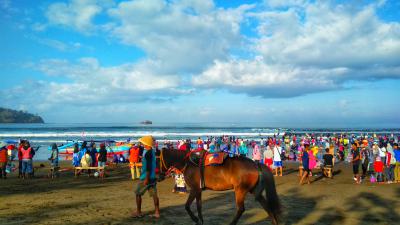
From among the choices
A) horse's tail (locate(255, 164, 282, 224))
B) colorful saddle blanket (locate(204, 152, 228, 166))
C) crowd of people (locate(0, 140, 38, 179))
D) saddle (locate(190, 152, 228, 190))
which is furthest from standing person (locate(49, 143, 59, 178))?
horse's tail (locate(255, 164, 282, 224))

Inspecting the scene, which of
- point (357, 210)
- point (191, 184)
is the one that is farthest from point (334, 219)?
point (191, 184)

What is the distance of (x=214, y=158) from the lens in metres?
7.86

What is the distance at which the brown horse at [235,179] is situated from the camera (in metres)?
7.47

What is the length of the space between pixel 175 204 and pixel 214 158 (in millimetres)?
3372

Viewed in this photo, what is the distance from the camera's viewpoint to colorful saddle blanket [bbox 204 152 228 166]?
779 cm

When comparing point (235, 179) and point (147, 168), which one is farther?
point (147, 168)

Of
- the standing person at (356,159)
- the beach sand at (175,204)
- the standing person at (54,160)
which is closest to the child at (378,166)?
the standing person at (356,159)

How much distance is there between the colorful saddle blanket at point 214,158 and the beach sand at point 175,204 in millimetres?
1548

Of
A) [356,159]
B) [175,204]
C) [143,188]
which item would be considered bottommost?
[175,204]

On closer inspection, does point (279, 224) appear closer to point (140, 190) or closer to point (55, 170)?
point (140, 190)

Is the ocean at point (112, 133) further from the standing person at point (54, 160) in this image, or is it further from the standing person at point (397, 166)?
the standing person at point (397, 166)

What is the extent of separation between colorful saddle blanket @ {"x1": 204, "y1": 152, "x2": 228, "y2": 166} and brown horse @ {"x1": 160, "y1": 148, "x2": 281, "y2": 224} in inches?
3.3

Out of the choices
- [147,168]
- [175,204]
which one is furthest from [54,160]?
[147,168]

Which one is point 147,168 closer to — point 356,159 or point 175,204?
point 175,204
